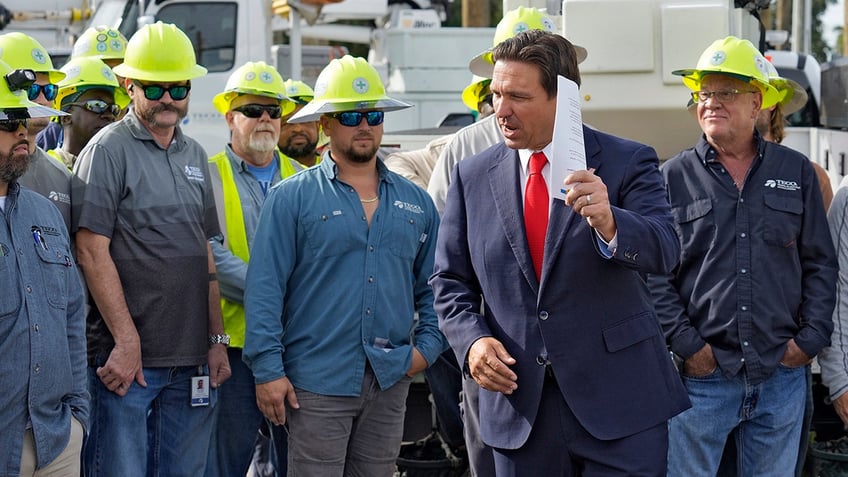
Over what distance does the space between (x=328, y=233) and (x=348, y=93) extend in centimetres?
65

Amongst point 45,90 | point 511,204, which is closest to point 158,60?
point 45,90

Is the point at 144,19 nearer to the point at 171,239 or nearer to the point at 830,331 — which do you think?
the point at 171,239

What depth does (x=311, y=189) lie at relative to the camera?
505 cm

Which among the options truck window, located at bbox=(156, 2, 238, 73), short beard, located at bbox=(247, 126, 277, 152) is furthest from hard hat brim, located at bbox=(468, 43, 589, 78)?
truck window, located at bbox=(156, 2, 238, 73)

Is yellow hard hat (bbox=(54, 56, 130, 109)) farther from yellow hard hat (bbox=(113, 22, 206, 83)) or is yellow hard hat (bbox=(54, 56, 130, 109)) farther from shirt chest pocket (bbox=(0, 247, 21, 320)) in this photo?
shirt chest pocket (bbox=(0, 247, 21, 320))

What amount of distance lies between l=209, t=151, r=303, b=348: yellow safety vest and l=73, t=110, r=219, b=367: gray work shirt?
34 centimetres

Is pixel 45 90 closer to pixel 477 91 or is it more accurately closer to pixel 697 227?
pixel 477 91

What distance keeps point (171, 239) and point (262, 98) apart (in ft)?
4.38

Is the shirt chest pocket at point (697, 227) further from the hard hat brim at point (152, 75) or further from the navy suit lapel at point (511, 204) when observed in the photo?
the hard hat brim at point (152, 75)

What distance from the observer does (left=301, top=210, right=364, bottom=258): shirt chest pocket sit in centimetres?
497

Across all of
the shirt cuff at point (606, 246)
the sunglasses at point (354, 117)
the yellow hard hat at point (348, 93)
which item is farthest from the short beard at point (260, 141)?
the shirt cuff at point (606, 246)

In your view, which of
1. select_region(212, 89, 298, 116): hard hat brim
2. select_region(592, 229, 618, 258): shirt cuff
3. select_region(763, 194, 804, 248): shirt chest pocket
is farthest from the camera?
select_region(212, 89, 298, 116): hard hat brim

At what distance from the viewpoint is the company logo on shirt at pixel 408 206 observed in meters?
5.14

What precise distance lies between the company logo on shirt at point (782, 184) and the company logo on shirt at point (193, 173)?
7.76ft
